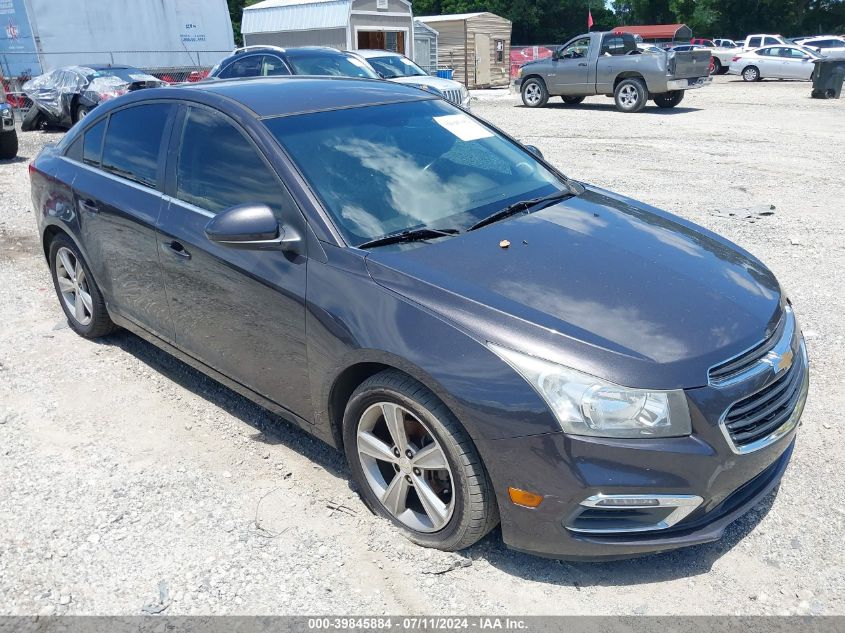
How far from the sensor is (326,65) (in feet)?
41.0

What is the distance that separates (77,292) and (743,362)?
13.9 ft

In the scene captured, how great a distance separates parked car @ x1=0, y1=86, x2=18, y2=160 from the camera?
12.1 metres

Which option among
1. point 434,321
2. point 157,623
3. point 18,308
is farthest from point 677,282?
point 18,308

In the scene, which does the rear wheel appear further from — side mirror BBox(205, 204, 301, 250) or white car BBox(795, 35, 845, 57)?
side mirror BBox(205, 204, 301, 250)

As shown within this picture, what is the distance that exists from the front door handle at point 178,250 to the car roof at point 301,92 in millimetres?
784

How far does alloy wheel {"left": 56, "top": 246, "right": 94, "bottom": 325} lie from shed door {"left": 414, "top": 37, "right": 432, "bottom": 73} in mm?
22780

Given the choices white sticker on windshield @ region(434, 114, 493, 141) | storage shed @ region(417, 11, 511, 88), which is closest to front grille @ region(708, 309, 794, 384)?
white sticker on windshield @ region(434, 114, 493, 141)

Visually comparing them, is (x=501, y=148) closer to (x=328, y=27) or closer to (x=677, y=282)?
(x=677, y=282)

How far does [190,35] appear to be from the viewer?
831 inches

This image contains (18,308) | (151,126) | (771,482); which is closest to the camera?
A: (771,482)

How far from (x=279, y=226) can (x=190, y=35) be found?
20754mm

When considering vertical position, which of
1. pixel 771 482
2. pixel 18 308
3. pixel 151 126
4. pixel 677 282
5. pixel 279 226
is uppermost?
pixel 151 126

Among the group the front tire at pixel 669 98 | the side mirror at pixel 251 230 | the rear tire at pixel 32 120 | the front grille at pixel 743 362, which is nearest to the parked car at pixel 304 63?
the rear tire at pixel 32 120

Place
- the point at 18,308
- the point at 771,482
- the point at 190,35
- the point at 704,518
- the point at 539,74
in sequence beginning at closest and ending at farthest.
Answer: the point at 704,518
the point at 771,482
the point at 18,308
the point at 539,74
the point at 190,35
